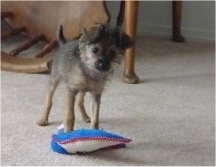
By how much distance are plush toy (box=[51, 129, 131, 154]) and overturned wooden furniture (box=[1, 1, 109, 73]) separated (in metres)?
0.55

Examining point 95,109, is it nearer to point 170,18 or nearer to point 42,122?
point 42,122

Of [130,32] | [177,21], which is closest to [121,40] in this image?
[130,32]

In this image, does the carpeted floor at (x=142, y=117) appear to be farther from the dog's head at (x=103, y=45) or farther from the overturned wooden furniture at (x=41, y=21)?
the dog's head at (x=103, y=45)

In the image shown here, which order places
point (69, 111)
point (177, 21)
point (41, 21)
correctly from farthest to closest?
1. point (177, 21)
2. point (41, 21)
3. point (69, 111)

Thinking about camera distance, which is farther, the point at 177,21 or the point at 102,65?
the point at 177,21

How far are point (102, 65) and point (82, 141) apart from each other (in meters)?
0.19

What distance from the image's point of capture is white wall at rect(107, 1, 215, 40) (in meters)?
2.20

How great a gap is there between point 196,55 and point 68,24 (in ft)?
1.92

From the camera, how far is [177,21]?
2148 mm

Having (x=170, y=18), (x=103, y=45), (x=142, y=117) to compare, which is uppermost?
(x=103, y=45)

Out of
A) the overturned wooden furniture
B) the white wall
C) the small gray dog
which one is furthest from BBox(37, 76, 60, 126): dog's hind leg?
the white wall

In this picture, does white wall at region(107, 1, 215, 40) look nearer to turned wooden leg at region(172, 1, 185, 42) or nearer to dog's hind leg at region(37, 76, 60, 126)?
turned wooden leg at region(172, 1, 185, 42)

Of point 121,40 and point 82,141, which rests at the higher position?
point 121,40

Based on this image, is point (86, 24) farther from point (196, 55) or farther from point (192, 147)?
point (192, 147)
